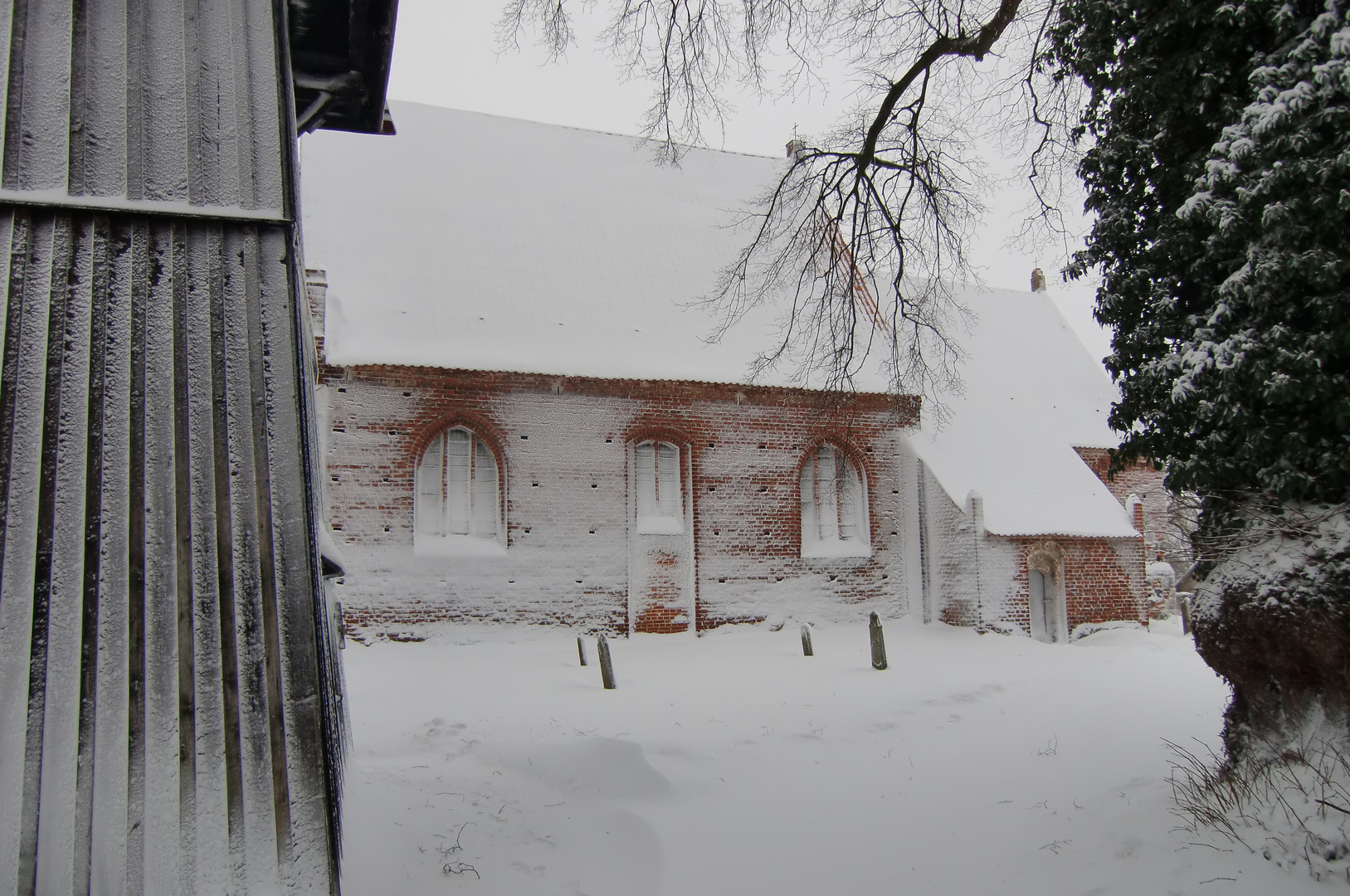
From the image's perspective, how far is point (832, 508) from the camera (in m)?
15.6

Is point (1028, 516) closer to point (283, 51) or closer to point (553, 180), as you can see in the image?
point (553, 180)

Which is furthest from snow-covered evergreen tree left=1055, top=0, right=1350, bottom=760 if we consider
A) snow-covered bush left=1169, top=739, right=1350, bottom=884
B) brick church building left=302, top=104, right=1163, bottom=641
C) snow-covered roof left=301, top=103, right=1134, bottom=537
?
snow-covered roof left=301, top=103, right=1134, bottom=537

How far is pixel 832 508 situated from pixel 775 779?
9012 millimetres

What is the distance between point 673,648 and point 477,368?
5226mm

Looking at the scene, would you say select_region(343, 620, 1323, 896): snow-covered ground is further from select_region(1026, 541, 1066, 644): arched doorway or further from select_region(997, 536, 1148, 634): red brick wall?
select_region(1026, 541, 1066, 644): arched doorway

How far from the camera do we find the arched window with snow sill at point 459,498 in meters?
13.3

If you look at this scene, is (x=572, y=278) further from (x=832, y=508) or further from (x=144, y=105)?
(x=144, y=105)

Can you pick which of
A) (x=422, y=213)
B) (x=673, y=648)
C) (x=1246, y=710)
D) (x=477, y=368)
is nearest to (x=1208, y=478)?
(x=1246, y=710)

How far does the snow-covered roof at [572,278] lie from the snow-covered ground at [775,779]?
4.65 meters

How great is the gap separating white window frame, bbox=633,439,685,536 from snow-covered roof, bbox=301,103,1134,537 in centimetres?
129

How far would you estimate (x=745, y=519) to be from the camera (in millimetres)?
14844

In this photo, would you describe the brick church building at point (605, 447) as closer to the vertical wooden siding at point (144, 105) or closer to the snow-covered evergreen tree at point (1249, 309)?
the snow-covered evergreen tree at point (1249, 309)

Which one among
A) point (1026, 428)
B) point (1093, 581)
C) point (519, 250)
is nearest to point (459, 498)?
point (519, 250)

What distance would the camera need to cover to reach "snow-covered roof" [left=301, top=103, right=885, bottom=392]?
13859mm
